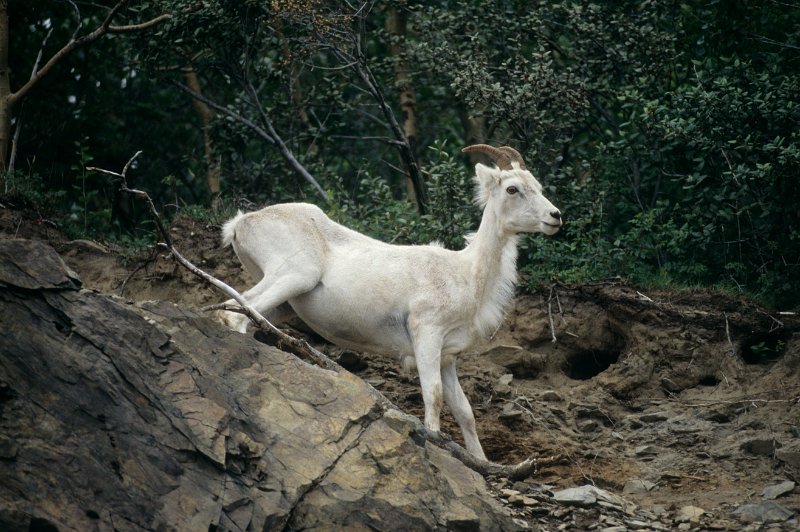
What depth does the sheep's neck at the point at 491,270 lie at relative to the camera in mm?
9320

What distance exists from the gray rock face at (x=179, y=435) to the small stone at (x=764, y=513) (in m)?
2.05

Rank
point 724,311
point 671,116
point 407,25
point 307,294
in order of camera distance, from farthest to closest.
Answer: point 407,25 → point 671,116 → point 724,311 → point 307,294

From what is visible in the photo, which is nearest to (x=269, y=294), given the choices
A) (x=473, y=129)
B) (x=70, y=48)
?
(x=70, y=48)

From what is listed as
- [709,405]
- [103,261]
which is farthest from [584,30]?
[103,261]

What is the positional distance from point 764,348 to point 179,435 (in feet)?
21.3

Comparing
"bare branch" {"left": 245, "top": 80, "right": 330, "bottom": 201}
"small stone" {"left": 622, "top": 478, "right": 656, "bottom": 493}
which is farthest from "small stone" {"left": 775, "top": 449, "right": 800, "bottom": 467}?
"bare branch" {"left": 245, "top": 80, "right": 330, "bottom": 201}

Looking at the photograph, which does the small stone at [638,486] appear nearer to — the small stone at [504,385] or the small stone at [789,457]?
the small stone at [789,457]

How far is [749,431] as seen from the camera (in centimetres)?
934

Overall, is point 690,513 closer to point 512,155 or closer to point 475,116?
point 512,155

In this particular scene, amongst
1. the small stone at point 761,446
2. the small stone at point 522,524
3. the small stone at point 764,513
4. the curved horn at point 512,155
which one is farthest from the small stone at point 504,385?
the small stone at point 522,524

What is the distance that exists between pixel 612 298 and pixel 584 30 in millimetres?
4063

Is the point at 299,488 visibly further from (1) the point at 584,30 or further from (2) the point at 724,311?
(1) the point at 584,30

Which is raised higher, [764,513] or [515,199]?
[515,199]

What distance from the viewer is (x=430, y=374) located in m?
8.71
